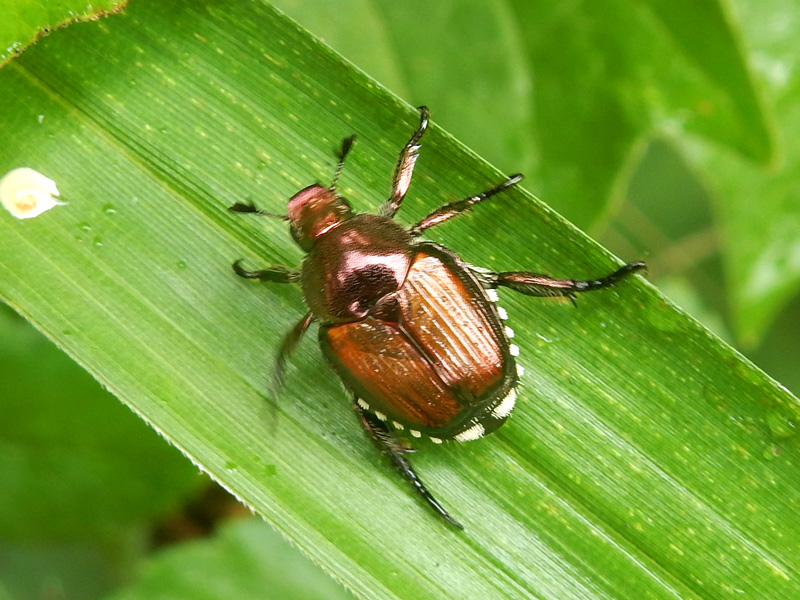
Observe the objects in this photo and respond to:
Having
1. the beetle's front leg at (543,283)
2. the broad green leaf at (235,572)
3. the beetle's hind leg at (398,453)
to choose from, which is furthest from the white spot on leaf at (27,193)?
the broad green leaf at (235,572)

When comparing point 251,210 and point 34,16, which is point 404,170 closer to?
point 251,210

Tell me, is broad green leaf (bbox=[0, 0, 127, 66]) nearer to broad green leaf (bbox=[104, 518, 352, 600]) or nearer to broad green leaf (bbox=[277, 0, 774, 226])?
broad green leaf (bbox=[277, 0, 774, 226])

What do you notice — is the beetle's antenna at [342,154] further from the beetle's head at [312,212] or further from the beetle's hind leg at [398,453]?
the beetle's hind leg at [398,453]

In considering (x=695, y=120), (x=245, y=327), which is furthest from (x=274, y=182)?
(x=695, y=120)

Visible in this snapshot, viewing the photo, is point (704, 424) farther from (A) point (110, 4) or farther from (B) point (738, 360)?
(A) point (110, 4)

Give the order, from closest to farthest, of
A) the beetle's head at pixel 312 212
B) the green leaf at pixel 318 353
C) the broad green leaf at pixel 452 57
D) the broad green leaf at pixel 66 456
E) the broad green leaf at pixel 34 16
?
the broad green leaf at pixel 34 16, the green leaf at pixel 318 353, the beetle's head at pixel 312 212, the broad green leaf at pixel 452 57, the broad green leaf at pixel 66 456

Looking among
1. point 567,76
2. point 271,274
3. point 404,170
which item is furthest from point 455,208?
point 567,76
